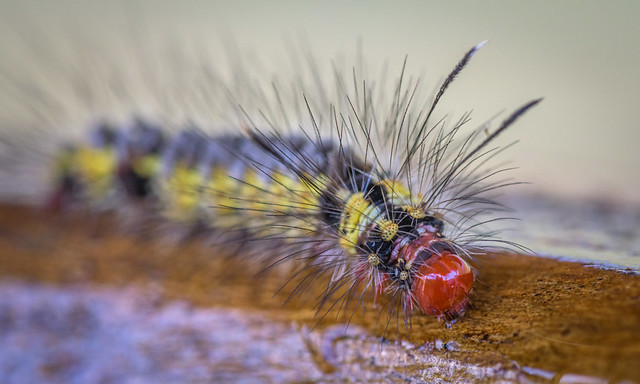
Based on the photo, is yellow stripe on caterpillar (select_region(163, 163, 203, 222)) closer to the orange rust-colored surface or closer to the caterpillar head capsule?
the orange rust-colored surface

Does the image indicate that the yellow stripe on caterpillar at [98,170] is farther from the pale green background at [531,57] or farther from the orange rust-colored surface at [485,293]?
the pale green background at [531,57]

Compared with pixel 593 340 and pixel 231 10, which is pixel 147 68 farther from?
pixel 593 340

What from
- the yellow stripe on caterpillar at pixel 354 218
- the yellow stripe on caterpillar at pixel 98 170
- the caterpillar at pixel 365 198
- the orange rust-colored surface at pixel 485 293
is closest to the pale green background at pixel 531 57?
the caterpillar at pixel 365 198

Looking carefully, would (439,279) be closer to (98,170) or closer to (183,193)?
(183,193)

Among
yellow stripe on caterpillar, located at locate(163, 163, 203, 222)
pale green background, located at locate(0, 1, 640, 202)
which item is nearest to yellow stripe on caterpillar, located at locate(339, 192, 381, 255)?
yellow stripe on caterpillar, located at locate(163, 163, 203, 222)

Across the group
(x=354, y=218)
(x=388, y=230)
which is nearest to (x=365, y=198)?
(x=354, y=218)

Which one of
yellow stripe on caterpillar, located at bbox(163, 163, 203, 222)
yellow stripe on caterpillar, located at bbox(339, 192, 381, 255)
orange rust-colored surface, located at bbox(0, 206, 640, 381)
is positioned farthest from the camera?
yellow stripe on caterpillar, located at bbox(163, 163, 203, 222)

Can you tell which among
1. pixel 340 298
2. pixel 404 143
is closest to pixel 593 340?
pixel 340 298
